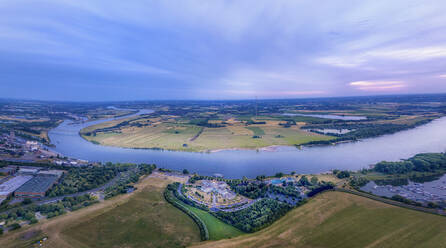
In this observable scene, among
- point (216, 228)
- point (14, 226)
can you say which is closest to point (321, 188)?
point (216, 228)

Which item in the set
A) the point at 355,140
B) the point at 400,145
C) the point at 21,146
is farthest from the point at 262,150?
the point at 21,146

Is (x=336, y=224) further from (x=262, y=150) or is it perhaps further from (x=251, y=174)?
(x=262, y=150)

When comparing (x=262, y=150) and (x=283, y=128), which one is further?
(x=283, y=128)

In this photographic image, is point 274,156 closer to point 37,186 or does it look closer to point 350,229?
point 350,229

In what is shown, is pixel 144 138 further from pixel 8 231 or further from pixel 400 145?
pixel 400 145

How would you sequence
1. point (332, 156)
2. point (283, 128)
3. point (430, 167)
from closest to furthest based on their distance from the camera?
point (430, 167) → point (332, 156) → point (283, 128)

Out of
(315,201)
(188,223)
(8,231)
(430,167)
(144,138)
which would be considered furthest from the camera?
(144,138)
